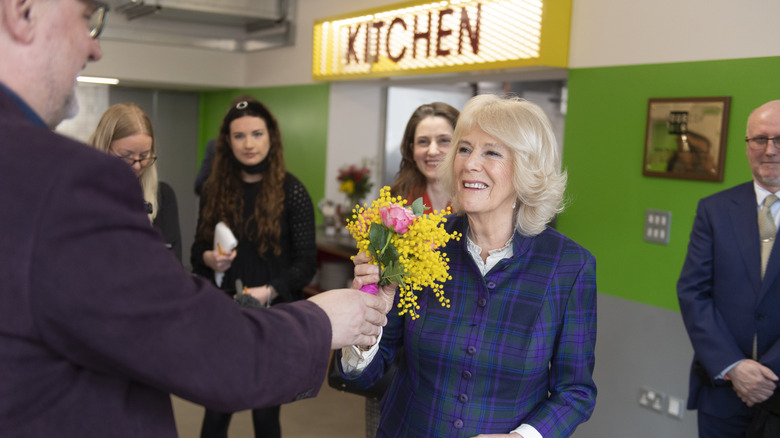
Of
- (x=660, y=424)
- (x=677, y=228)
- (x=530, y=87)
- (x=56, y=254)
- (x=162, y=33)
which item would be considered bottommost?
(x=660, y=424)

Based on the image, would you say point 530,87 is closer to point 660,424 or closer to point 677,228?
point 677,228

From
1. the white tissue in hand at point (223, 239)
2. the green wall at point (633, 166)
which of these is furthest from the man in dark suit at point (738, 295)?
the white tissue in hand at point (223, 239)

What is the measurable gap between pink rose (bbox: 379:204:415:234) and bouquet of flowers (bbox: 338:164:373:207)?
4642 millimetres

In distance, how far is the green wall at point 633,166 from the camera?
352 cm

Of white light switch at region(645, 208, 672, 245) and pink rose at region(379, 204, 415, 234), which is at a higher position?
pink rose at region(379, 204, 415, 234)

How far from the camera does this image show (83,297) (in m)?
0.93

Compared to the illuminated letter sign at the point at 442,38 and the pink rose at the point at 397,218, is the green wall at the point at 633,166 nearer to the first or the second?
the illuminated letter sign at the point at 442,38

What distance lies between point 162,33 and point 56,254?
24.1ft

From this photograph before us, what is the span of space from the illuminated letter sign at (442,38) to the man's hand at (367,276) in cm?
268

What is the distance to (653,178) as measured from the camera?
3.89 metres

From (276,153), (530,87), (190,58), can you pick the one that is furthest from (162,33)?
(276,153)

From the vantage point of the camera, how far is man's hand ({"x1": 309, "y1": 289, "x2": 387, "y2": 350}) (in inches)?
50.4

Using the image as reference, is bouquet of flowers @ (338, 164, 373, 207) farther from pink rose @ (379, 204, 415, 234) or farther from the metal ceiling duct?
pink rose @ (379, 204, 415, 234)

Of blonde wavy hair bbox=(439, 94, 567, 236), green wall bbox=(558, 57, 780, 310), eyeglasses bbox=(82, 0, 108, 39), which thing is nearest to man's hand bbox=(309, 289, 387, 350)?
eyeglasses bbox=(82, 0, 108, 39)
